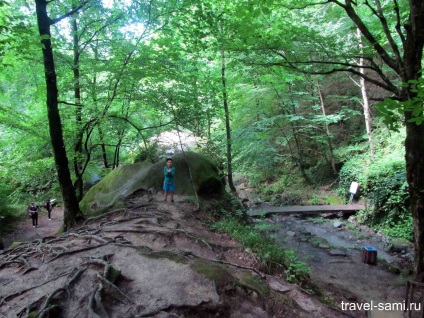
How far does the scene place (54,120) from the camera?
23.9ft

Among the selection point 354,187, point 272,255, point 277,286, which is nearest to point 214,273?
point 277,286

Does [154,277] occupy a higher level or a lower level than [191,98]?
lower

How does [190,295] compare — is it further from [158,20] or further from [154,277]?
[158,20]

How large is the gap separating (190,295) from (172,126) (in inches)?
296

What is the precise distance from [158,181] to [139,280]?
5.99 metres

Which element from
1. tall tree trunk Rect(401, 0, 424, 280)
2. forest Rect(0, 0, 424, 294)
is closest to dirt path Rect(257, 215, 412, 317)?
forest Rect(0, 0, 424, 294)

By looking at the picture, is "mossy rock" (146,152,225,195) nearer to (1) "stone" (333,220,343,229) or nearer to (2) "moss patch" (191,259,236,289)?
(2) "moss patch" (191,259,236,289)

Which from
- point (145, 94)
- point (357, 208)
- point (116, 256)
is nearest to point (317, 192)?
point (357, 208)

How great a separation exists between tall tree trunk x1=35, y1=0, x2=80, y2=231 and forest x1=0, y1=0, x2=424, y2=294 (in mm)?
29

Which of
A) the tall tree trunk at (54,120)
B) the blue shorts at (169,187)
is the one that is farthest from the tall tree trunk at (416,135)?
the tall tree trunk at (54,120)

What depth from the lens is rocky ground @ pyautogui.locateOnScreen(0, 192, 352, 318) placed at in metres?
3.43

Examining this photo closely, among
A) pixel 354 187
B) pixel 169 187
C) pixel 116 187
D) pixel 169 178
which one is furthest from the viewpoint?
pixel 354 187

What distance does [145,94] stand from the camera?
9.11m

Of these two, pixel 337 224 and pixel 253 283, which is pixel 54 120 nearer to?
pixel 253 283
